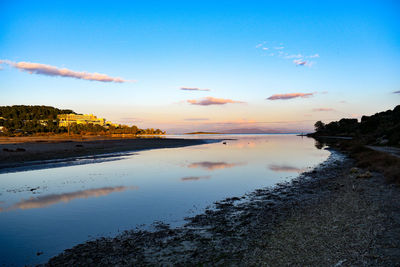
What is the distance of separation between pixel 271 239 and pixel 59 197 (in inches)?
584

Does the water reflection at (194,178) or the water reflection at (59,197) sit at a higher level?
the water reflection at (59,197)

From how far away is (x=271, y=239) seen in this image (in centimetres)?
881

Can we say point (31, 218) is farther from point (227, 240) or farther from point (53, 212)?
point (227, 240)

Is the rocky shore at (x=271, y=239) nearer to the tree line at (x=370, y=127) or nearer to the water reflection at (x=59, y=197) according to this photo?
the water reflection at (x=59, y=197)

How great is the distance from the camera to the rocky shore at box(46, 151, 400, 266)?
7.30 meters

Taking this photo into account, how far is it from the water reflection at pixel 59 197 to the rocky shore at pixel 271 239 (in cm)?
789

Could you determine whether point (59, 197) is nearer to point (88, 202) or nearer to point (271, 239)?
point (88, 202)

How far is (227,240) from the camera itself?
920cm

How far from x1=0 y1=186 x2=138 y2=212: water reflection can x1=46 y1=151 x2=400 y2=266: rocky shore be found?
7886 millimetres

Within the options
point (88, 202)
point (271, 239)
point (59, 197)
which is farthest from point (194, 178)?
point (271, 239)

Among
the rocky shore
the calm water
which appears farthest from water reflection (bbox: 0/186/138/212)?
the rocky shore

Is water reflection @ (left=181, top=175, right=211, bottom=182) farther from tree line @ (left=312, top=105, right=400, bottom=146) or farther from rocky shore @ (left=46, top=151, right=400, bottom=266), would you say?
tree line @ (left=312, top=105, right=400, bottom=146)

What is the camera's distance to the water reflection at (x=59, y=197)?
14.5 m

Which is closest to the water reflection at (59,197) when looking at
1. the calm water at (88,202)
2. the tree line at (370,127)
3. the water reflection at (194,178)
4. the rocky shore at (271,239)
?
the calm water at (88,202)
